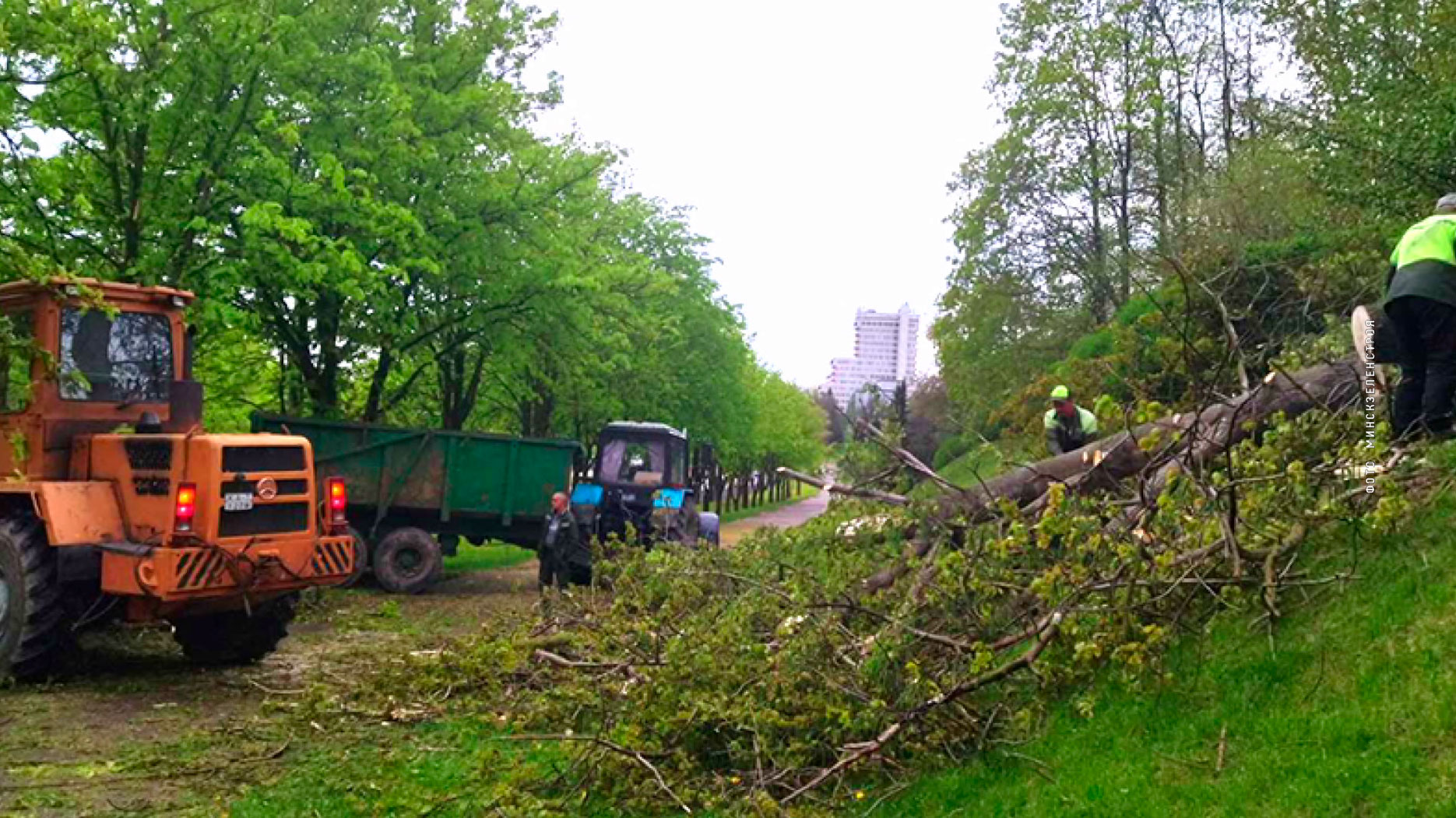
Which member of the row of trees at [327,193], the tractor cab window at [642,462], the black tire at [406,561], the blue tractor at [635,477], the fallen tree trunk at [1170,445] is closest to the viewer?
the fallen tree trunk at [1170,445]

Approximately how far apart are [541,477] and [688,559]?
33.8 feet

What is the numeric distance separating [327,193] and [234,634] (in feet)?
25.7

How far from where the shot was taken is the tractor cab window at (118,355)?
9289mm

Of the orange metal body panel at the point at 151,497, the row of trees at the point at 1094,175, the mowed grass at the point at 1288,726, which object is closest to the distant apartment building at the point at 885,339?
the row of trees at the point at 1094,175

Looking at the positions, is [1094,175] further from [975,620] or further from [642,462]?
[975,620]

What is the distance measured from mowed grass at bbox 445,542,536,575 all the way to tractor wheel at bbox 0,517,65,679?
10.6 metres

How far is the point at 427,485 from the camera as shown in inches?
675

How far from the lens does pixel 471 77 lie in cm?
1975

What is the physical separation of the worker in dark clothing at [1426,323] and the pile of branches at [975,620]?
314 mm

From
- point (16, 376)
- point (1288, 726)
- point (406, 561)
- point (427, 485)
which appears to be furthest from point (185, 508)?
point (427, 485)

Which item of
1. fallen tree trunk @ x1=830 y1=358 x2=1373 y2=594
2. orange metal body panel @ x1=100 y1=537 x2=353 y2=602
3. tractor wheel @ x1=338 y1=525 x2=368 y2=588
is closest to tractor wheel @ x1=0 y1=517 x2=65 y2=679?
orange metal body panel @ x1=100 y1=537 x2=353 y2=602

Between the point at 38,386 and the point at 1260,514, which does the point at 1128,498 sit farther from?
the point at 38,386

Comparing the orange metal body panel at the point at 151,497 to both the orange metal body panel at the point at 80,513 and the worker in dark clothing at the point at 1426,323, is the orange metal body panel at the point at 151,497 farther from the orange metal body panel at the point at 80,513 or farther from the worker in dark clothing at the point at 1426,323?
the worker in dark clothing at the point at 1426,323

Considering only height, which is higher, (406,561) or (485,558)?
(406,561)
